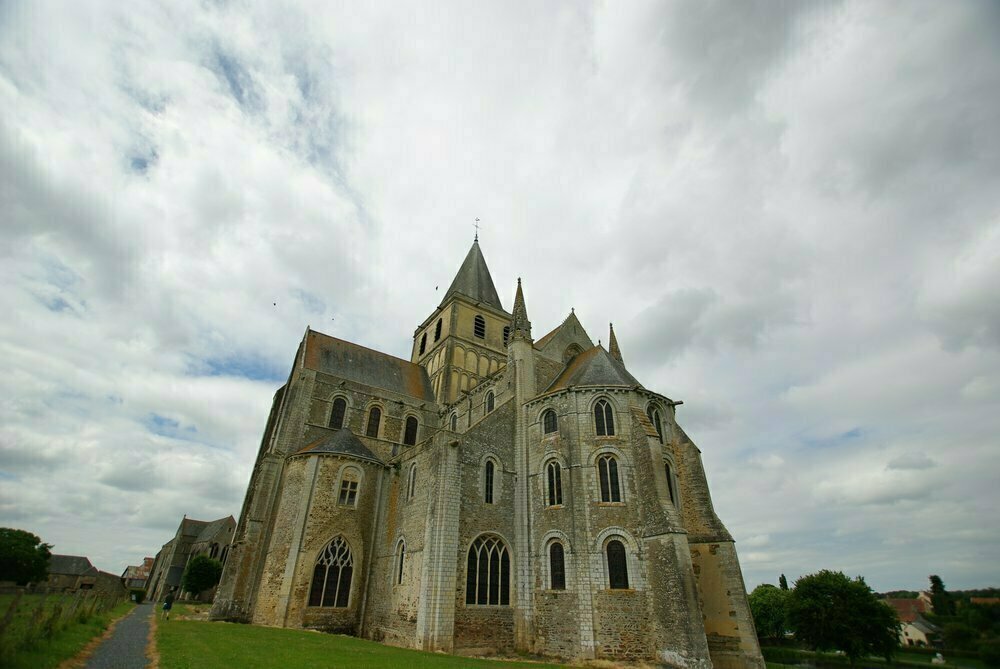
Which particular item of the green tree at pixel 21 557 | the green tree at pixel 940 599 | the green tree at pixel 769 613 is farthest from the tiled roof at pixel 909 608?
the green tree at pixel 21 557

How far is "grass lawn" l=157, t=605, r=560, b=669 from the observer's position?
39.9ft

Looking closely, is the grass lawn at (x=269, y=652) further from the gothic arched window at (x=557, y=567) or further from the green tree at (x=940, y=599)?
the green tree at (x=940, y=599)

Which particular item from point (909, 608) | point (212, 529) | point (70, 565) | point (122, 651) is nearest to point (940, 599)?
point (909, 608)

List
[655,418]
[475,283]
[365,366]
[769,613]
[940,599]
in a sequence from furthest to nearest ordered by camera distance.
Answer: [940,599]
[769,613]
[475,283]
[365,366]
[655,418]

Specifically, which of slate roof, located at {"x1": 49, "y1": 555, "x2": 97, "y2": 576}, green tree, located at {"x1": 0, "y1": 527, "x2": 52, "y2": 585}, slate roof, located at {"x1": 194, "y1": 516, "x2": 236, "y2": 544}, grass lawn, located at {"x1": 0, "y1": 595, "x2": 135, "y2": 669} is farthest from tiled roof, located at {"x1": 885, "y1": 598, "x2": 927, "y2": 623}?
slate roof, located at {"x1": 49, "y1": 555, "x2": 97, "y2": 576}

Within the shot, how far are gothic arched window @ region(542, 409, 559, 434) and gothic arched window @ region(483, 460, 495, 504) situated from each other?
126 inches

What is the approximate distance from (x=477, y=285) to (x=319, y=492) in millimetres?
23351

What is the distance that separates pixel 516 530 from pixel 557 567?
2.58 metres

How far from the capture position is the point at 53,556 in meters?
63.7

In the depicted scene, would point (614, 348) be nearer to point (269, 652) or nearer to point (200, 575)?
point (269, 652)

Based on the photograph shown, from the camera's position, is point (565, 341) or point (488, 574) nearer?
point (488, 574)

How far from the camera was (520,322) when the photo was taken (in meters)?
27.3

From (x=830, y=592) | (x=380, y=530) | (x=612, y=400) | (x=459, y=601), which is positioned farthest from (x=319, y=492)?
(x=830, y=592)

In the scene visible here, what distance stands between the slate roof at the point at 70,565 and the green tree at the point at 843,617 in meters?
83.3
